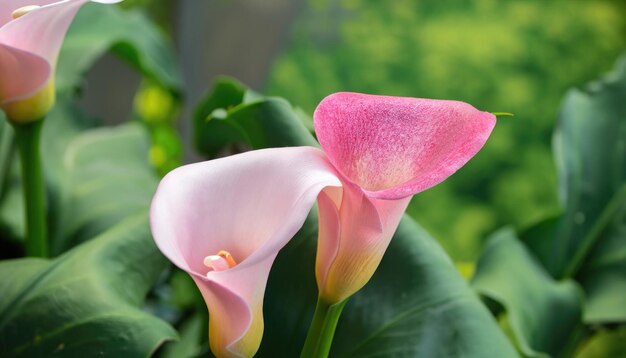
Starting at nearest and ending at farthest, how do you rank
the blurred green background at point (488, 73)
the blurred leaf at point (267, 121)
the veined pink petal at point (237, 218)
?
1. the veined pink petal at point (237, 218)
2. the blurred leaf at point (267, 121)
3. the blurred green background at point (488, 73)

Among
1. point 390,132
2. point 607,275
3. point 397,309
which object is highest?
point 390,132

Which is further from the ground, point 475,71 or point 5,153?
point 5,153

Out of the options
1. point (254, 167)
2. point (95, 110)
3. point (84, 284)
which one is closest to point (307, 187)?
point (254, 167)

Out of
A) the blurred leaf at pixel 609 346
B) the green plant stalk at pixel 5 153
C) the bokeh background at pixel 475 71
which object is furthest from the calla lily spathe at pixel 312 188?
the bokeh background at pixel 475 71

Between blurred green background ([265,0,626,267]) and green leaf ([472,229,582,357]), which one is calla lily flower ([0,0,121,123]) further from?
blurred green background ([265,0,626,267])

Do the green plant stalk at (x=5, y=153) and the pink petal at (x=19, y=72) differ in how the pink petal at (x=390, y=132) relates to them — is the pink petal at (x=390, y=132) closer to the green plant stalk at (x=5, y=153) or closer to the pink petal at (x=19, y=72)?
the pink petal at (x=19, y=72)

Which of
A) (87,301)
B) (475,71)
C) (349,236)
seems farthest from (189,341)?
(475,71)

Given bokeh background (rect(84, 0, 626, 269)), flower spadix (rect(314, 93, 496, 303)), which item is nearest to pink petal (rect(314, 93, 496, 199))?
flower spadix (rect(314, 93, 496, 303))

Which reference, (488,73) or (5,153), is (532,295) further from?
(488,73)
